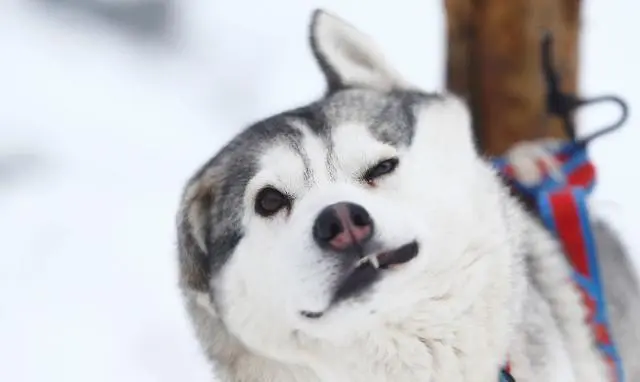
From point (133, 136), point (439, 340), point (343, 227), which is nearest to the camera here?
point (343, 227)

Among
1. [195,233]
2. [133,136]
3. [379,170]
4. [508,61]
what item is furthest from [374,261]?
[133,136]

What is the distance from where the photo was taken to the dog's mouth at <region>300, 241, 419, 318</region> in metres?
1.10

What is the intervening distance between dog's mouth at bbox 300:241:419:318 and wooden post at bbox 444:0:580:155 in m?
0.77

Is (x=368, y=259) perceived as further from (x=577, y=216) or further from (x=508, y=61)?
(x=508, y=61)

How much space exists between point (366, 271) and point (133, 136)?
1.54 metres

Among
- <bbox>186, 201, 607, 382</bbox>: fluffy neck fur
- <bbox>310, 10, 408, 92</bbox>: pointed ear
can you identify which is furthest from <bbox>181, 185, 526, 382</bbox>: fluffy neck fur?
<bbox>310, 10, 408, 92</bbox>: pointed ear

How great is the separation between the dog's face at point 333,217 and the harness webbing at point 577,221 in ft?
0.62

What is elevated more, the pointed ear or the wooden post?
the pointed ear

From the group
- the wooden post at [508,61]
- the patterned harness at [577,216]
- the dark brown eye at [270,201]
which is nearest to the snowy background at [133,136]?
the wooden post at [508,61]

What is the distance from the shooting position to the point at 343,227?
3.53 feet

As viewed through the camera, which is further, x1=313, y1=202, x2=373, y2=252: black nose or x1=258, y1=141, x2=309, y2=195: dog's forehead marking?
x1=258, y1=141, x2=309, y2=195: dog's forehead marking

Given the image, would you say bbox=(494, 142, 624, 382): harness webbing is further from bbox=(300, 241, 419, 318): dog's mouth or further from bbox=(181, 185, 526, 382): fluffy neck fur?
bbox=(300, 241, 419, 318): dog's mouth

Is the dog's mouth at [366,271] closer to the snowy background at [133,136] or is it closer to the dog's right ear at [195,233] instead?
the dog's right ear at [195,233]

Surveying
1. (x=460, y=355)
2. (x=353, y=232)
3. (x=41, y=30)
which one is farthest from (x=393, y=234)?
(x=41, y=30)
